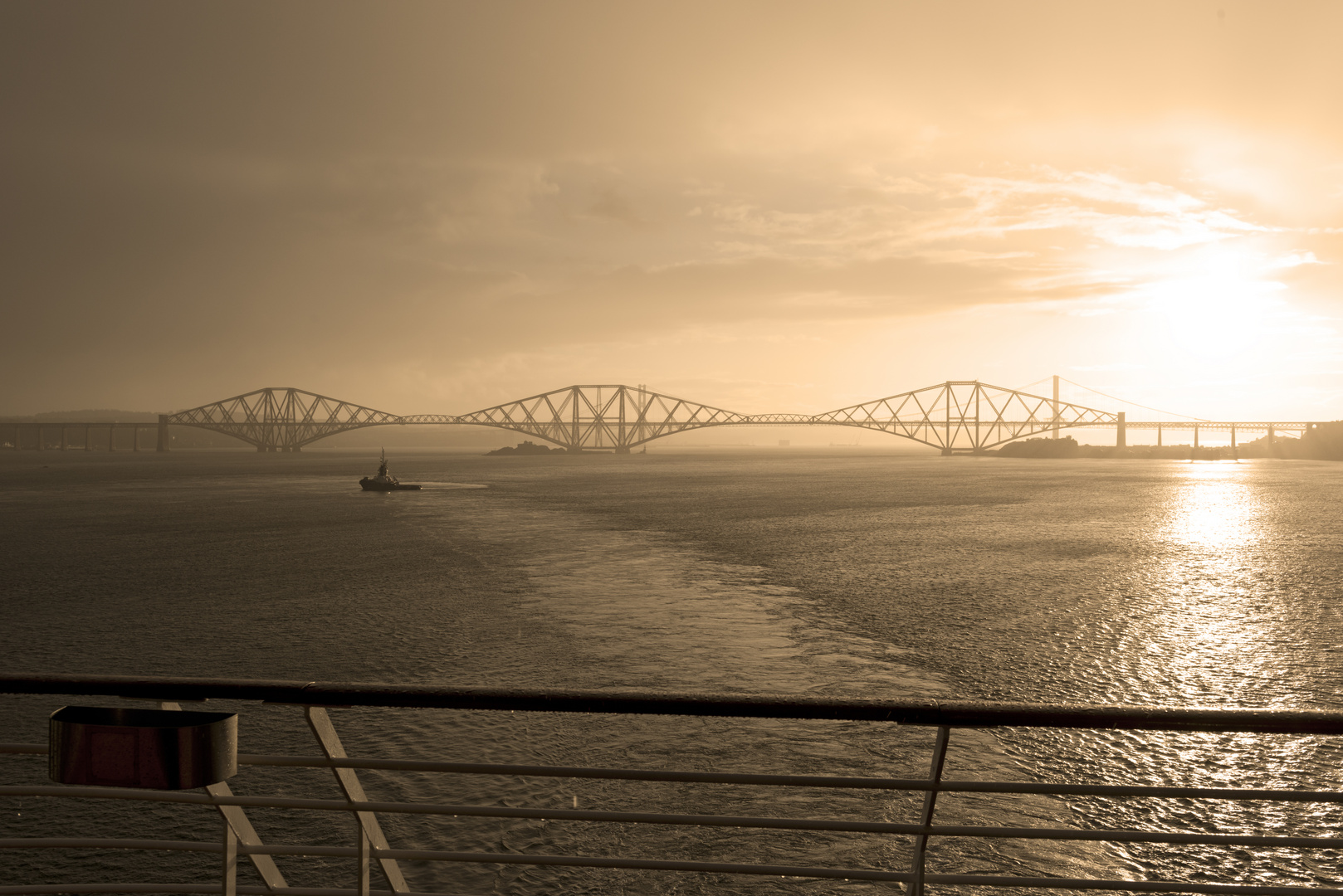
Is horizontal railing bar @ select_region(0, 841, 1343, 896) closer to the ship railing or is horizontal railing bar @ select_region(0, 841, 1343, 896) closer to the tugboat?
the ship railing

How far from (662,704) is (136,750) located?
1133 mm

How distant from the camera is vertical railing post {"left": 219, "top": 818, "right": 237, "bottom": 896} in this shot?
2.33 metres

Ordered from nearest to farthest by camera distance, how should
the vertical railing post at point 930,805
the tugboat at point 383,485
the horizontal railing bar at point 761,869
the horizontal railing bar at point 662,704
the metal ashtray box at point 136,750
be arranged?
the metal ashtray box at point 136,750 < the horizontal railing bar at point 662,704 < the vertical railing post at point 930,805 < the horizontal railing bar at point 761,869 < the tugboat at point 383,485

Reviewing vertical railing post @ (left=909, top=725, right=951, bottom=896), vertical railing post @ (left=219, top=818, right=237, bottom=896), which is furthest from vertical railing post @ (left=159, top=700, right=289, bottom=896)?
vertical railing post @ (left=909, top=725, right=951, bottom=896)

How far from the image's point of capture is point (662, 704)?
2.11 meters

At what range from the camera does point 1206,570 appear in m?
26.6

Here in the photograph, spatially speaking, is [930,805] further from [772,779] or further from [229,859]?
[229,859]

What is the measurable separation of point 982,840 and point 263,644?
1244 centimetres

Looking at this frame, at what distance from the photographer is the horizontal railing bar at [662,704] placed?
6.68ft

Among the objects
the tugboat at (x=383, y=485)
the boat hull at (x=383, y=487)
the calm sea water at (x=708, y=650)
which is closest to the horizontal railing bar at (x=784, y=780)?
the calm sea water at (x=708, y=650)

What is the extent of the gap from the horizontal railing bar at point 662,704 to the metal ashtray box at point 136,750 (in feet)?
0.42

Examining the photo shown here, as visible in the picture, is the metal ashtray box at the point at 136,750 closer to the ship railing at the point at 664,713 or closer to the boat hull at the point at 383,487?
the ship railing at the point at 664,713

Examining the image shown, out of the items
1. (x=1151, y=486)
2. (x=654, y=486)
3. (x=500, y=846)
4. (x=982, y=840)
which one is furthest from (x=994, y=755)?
(x=1151, y=486)

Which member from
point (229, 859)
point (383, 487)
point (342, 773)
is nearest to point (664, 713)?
point (342, 773)
